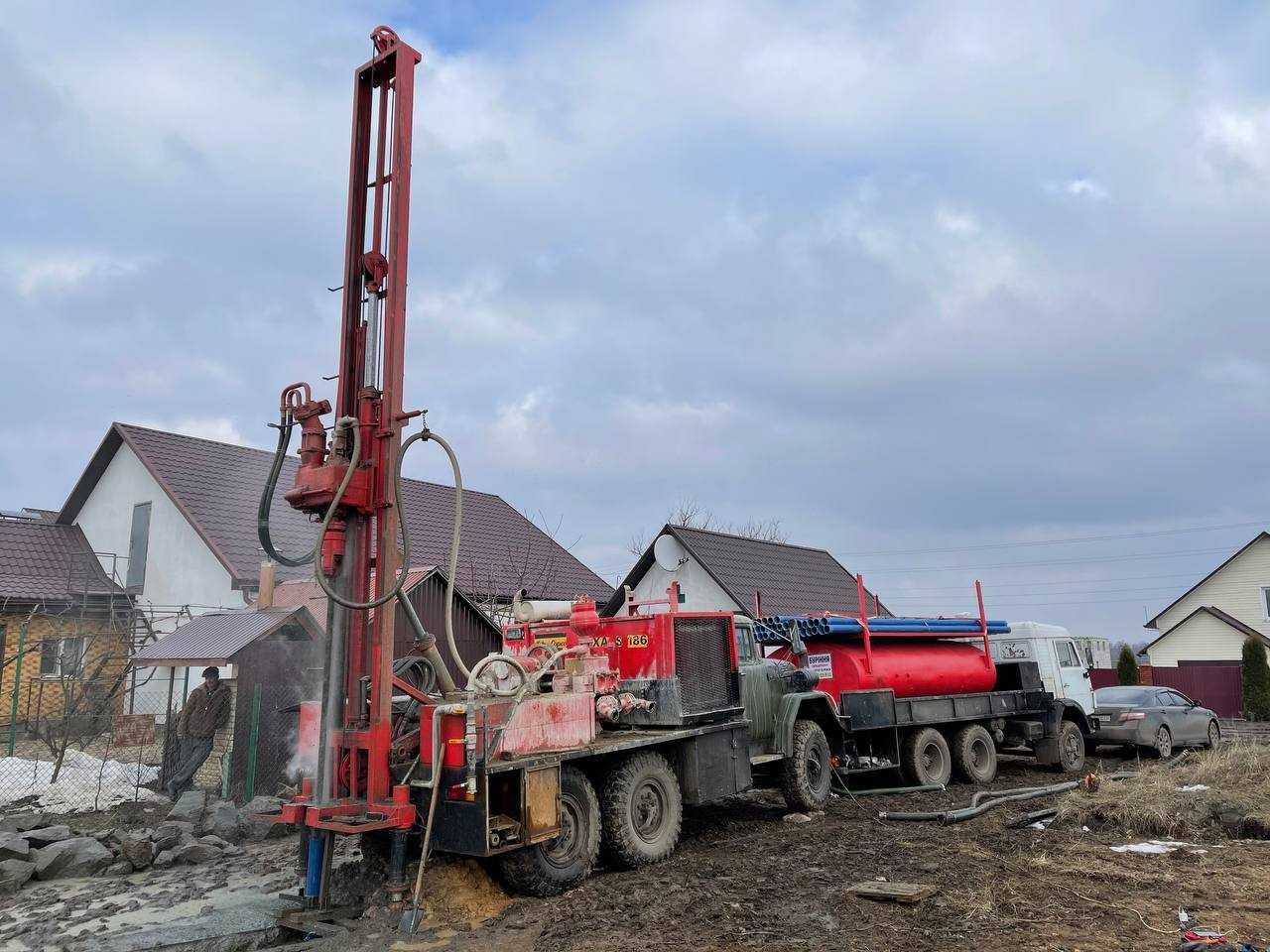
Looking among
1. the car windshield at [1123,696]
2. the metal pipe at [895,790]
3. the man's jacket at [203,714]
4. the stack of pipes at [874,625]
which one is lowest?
the metal pipe at [895,790]

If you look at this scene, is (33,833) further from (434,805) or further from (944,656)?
(944,656)

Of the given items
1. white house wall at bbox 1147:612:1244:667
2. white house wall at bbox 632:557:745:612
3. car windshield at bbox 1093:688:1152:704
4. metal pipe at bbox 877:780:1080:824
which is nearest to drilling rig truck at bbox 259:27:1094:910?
metal pipe at bbox 877:780:1080:824

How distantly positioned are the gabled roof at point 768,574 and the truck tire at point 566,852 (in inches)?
676

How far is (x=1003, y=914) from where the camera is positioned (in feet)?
22.6

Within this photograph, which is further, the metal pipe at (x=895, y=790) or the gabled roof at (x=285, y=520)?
the gabled roof at (x=285, y=520)

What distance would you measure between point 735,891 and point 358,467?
4704 mm

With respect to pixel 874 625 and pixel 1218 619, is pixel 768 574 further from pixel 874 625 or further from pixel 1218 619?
pixel 1218 619

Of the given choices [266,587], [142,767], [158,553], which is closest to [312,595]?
[266,587]

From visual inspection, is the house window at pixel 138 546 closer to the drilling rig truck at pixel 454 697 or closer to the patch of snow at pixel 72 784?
the patch of snow at pixel 72 784

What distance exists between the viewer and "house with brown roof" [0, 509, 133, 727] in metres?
20.2

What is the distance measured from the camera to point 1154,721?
17859mm

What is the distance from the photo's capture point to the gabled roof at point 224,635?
42.1 ft

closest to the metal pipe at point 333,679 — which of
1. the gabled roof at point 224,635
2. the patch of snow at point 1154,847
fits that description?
the gabled roof at point 224,635

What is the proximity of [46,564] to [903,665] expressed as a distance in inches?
795
